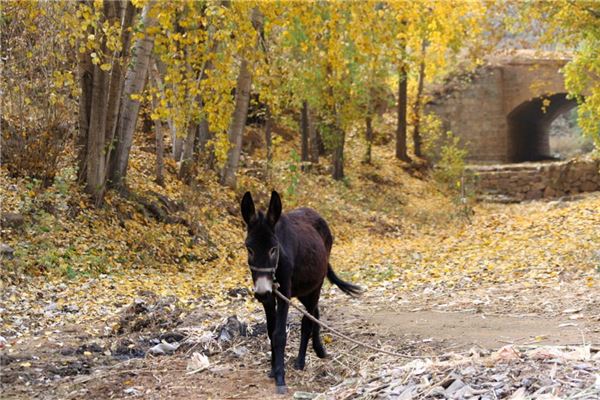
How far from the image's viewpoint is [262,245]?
6.36 m

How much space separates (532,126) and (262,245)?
35.3 meters

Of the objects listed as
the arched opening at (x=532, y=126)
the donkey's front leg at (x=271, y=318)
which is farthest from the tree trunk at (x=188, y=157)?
the arched opening at (x=532, y=126)

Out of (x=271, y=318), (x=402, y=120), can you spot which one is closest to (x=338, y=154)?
(x=402, y=120)

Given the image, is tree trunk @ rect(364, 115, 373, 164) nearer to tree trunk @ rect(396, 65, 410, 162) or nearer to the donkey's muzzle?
tree trunk @ rect(396, 65, 410, 162)

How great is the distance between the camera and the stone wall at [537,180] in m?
28.8

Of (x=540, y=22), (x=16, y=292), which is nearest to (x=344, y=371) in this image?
(x=16, y=292)

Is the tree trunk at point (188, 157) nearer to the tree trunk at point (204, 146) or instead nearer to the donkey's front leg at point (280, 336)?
the tree trunk at point (204, 146)

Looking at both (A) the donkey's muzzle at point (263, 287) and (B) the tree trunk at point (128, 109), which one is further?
(B) the tree trunk at point (128, 109)

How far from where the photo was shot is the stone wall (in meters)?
28.8

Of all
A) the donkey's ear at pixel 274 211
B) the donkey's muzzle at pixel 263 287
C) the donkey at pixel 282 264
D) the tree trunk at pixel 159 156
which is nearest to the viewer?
the donkey's muzzle at pixel 263 287

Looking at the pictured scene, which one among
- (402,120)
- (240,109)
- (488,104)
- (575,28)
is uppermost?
(575,28)

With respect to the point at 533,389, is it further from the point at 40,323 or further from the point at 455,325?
the point at 40,323

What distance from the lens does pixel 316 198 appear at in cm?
2302

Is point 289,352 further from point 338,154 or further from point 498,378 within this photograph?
point 338,154
